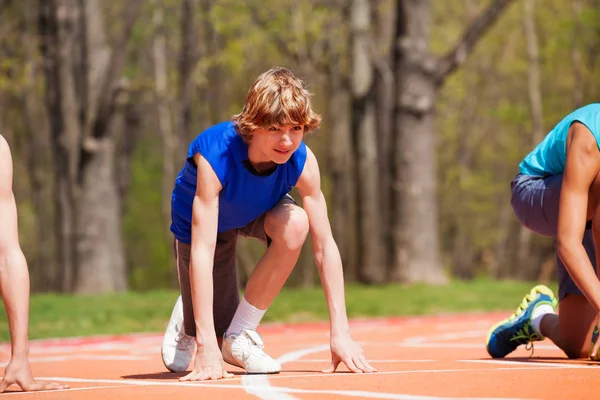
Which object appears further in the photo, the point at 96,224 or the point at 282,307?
the point at 96,224

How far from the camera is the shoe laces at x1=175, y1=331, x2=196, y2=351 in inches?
249

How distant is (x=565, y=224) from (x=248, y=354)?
1.81 metres

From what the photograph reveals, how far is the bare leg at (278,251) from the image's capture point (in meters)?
5.76

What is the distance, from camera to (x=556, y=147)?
620 centimetres

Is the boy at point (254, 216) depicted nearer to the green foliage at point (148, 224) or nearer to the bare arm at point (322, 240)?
the bare arm at point (322, 240)

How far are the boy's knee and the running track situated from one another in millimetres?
722

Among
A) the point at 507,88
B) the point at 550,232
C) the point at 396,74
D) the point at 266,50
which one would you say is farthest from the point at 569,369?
the point at 507,88

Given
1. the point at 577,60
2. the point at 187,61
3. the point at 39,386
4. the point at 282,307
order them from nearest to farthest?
the point at 39,386, the point at 282,307, the point at 187,61, the point at 577,60

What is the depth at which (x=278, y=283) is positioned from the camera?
5.96 meters

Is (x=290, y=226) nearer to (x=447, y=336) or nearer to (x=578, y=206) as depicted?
(x=578, y=206)

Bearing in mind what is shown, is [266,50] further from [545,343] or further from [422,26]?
[545,343]

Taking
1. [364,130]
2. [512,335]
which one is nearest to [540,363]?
[512,335]

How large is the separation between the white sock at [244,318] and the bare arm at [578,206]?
1680 mm

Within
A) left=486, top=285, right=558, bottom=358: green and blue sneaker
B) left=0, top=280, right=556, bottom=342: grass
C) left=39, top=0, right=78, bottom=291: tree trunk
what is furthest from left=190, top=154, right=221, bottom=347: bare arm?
left=39, top=0, right=78, bottom=291: tree trunk
